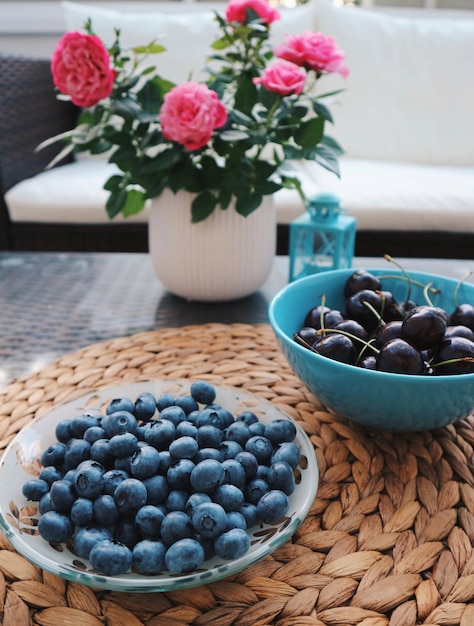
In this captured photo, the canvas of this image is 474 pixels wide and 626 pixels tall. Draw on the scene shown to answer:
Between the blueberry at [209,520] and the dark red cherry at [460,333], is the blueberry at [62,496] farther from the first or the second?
the dark red cherry at [460,333]

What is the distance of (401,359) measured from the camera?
1.69 ft

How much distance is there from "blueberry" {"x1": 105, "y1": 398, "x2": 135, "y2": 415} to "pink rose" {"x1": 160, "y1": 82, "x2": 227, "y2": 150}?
0.41m

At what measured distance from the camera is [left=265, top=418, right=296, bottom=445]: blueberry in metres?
0.53

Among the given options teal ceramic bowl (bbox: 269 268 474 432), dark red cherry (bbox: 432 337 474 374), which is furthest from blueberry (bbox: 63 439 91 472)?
dark red cherry (bbox: 432 337 474 374)

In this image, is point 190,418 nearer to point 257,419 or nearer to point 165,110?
point 257,419

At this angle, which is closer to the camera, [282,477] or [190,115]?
[282,477]

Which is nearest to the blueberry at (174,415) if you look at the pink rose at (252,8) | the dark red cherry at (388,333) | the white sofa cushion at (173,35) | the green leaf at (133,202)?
the dark red cherry at (388,333)

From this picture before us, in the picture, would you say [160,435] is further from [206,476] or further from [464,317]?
[464,317]

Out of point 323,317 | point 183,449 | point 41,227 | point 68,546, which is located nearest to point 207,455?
point 183,449

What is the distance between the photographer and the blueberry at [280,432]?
53 centimetres

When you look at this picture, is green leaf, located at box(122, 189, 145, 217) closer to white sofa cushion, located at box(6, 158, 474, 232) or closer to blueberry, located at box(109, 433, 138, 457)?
blueberry, located at box(109, 433, 138, 457)

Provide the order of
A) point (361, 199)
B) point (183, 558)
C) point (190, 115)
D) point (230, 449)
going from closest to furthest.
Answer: point (183, 558)
point (230, 449)
point (190, 115)
point (361, 199)

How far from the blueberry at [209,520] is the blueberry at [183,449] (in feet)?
0.21

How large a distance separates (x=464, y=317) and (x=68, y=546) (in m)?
0.45
